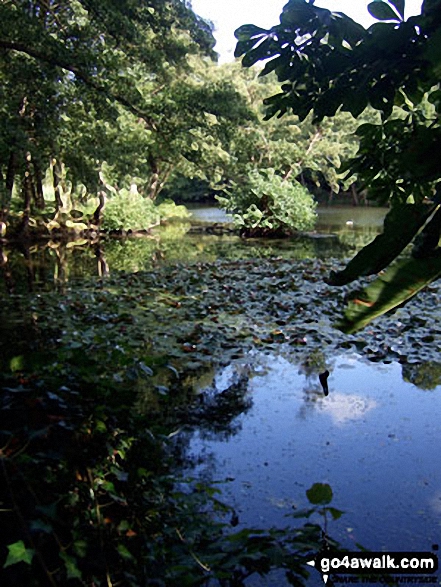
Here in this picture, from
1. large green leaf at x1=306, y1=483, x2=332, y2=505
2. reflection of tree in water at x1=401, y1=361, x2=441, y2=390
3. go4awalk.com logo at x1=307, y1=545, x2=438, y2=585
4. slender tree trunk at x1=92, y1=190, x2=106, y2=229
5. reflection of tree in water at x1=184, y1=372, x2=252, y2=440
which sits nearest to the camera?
large green leaf at x1=306, y1=483, x2=332, y2=505

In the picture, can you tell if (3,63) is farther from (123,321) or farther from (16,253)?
(123,321)

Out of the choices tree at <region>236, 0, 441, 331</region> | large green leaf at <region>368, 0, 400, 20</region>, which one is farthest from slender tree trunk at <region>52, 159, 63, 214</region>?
large green leaf at <region>368, 0, 400, 20</region>

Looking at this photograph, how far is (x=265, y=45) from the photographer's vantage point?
205cm

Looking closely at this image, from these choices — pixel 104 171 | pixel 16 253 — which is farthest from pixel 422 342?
pixel 104 171

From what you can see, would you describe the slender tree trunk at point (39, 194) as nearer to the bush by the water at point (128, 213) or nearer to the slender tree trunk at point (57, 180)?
the slender tree trunk at point (57, 180)

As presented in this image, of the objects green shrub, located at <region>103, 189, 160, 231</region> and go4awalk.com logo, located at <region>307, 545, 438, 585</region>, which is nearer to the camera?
go4awalk.com logo, located at <region>307, 545, 438, 585</region>

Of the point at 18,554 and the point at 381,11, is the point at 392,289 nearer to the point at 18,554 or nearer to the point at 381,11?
the point at 381,11

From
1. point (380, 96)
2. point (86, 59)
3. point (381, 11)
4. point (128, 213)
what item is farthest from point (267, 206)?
point (381, 11)

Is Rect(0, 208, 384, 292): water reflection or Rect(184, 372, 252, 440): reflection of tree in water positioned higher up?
Rect(0, 208, 384, 292): water reflection

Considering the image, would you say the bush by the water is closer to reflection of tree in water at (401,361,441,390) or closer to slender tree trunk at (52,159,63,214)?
slender tree trunk at (52,159,63,214)

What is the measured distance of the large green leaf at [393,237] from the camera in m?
1.17

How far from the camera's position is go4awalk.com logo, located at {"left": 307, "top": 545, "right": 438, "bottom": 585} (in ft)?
6.21

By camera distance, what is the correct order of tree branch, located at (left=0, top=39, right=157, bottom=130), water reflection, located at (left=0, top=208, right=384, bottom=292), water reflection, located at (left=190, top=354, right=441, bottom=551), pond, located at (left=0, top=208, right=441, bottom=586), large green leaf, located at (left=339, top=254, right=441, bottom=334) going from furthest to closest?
water reflection, located at (left=0, top=208, right=384, bottom=292), tree branch, located at (left=0, top=39, right=157, bottom=130), pond, located at (left=0, top=208, right=441, bottom=586), water reflection, located at (left=190, top=354, right=441, bottom=551), large green leaf, located at (left=339, top=254, right=441, bottom=334)

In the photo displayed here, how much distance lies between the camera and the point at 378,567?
83.0 inches
